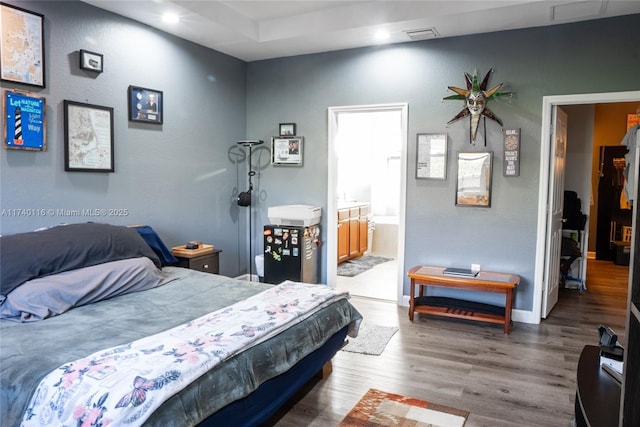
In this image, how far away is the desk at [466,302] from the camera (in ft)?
12.8

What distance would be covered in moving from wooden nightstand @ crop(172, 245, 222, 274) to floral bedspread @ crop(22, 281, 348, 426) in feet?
6.07

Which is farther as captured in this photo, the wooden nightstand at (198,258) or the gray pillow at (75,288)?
the wooden nightstand at (198,258)

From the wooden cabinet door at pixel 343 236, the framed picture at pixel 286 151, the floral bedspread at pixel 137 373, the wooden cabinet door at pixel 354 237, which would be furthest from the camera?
the wooden cabinet door at pixel 354 237

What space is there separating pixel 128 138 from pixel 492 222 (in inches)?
138

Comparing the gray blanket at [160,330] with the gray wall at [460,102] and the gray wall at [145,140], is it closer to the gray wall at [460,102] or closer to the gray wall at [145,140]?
the gray wall at [145,140]

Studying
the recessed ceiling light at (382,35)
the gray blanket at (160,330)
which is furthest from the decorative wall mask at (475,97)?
the gray blanket at (160,330)

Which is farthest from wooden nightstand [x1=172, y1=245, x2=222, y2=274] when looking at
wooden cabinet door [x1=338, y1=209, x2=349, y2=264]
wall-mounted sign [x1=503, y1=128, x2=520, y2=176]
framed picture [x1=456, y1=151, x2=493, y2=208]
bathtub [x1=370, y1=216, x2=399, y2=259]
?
bathtub [x1=370, y1=216, x2=399, y2=259]

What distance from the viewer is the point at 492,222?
170 inches

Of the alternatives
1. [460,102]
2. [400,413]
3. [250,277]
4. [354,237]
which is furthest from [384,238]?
[400,413]

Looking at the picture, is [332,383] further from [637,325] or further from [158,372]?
[637,325]

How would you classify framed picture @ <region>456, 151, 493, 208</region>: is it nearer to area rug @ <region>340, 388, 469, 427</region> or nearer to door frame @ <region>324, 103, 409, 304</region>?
door frame @ <region>324, 103, 409, 304</region>

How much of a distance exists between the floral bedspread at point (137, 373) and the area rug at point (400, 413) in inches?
30.3

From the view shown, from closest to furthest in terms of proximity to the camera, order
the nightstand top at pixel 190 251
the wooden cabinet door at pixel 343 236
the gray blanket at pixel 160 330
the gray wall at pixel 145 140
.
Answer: the gray blanket at pixel 160 330 < the gray wall at pixel 145 140 < the nightstand top at pixel 190 251 < the wooden cabinet door at pixel 343 236

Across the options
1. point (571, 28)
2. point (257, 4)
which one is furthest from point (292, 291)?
point (571, 28)
